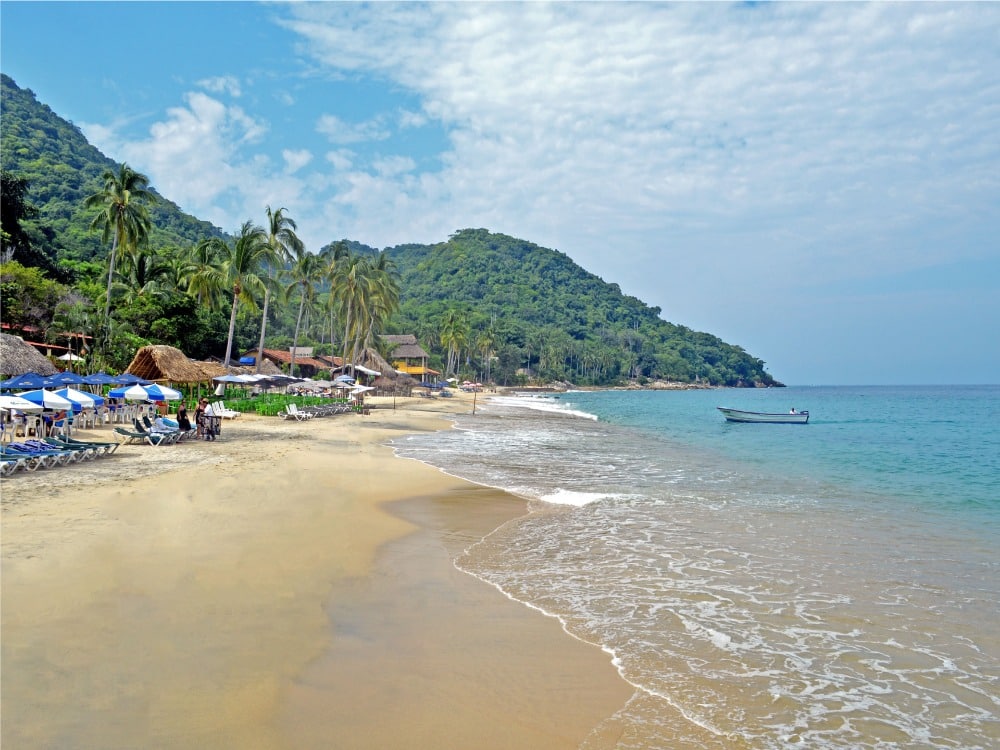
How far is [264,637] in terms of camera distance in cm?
538


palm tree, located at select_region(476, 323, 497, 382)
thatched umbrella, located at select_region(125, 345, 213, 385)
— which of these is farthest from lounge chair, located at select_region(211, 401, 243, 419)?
palm tree, located at select_region(476, 323, 497, 382)

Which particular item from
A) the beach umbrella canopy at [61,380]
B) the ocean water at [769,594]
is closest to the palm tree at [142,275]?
the beach umbrella canopy at [61,380]

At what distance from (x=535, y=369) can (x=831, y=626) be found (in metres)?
114

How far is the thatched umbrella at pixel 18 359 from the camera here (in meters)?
21.0

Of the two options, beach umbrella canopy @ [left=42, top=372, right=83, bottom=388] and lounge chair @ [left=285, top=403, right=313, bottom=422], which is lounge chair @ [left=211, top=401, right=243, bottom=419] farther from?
beach umbrella canopy @ [left=42, top=372, right=83, bottom=388]

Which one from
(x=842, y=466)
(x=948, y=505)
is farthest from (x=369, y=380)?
(x=948, y=505)

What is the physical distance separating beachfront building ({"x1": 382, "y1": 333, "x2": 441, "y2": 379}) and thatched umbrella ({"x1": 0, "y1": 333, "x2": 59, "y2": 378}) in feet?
165

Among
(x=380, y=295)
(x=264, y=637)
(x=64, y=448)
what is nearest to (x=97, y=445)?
(x=64, y=448)

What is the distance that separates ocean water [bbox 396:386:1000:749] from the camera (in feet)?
15.3

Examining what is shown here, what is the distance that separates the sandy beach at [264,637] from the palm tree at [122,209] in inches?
1000

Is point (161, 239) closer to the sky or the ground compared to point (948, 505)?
closer to the sky

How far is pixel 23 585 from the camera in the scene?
600cm

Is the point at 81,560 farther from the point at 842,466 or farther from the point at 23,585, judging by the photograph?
the point at 842,466

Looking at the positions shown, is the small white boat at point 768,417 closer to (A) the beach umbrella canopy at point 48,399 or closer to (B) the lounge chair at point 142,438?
(B) the lounge chair at point 142,438
